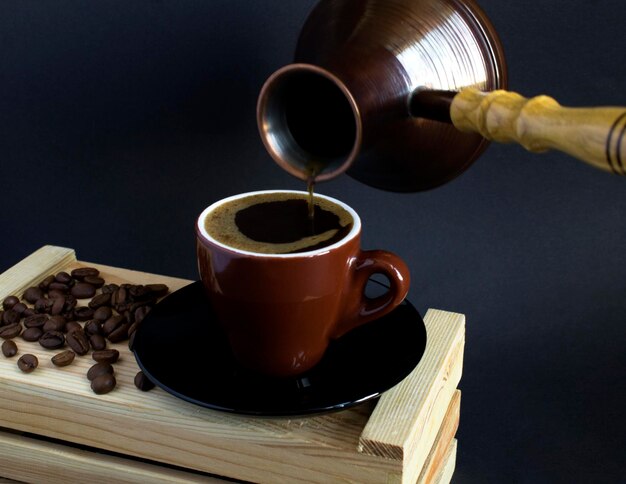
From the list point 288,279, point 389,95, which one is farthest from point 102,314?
point 389,95

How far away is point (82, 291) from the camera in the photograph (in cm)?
93

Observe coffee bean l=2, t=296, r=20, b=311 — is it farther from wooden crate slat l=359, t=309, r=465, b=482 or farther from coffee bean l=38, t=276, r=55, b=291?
wooden crate slat l=359, t=309, r=465, b=482

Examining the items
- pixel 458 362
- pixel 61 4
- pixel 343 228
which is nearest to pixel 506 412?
pixel 458 362

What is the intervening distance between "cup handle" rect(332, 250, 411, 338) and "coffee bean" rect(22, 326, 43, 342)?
288 millimetres

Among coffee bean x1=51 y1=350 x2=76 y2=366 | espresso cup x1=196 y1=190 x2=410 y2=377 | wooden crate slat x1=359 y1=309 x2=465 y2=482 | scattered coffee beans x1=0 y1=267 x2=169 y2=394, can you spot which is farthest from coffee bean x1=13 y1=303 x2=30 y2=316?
wooden crate slat x1=359 y1=309 x2=465 y2=482

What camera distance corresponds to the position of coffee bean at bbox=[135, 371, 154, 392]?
771mm

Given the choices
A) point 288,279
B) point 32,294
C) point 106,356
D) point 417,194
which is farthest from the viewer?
point 417,194

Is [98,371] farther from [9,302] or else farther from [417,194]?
[417,194]

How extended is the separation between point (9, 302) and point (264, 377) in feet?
1.01

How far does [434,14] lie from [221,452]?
42 cm

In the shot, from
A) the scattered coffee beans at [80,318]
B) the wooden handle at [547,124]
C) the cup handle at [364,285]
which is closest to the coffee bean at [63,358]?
the scattered coffee beans at [80,318]

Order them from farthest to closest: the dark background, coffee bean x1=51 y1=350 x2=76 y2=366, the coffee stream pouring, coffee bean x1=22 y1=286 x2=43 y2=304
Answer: the dark background < coffee bean x1=22 y1=286 x2=43 y2=304 < coffee bean x1=51 y1=350 x2=76 y2=366 < the coffee stream pouring

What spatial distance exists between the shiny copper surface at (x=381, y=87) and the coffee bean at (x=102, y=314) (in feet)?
0.85

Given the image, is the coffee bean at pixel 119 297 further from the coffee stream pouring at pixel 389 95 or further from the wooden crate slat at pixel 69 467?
the coffee stream pouring at pixel 389 95
